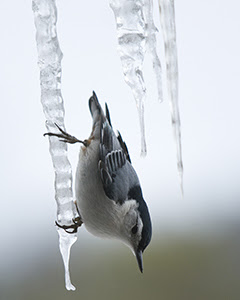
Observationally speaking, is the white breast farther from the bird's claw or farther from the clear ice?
the clear ice

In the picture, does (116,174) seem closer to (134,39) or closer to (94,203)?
(94,203)

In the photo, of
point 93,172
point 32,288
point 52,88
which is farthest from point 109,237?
point 32,288

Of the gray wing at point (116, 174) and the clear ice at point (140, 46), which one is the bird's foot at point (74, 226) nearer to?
the gray wing at point (116, 174)

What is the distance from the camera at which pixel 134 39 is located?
1.14m

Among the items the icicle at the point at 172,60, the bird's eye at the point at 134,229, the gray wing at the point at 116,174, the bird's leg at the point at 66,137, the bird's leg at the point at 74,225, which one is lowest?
the bird's eye at the point at 134,229

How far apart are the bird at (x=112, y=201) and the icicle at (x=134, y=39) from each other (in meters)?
0.30

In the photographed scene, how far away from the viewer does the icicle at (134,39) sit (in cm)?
112

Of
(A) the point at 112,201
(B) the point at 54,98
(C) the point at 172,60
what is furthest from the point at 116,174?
(C) the point at 172,60

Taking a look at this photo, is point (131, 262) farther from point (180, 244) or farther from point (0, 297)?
point (0, 297)

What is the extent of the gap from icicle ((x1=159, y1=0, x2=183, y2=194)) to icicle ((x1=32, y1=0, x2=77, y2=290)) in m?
0.23

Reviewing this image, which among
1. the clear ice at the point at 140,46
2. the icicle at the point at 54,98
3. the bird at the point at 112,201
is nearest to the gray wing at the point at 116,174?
the bird at the point at 112,201

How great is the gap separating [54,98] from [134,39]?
0.67ft

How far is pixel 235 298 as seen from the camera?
5.98 m

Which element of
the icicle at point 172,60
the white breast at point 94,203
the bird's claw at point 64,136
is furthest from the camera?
the white breast at point 94,203
